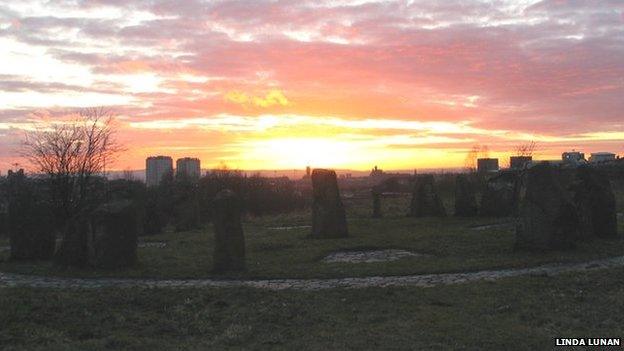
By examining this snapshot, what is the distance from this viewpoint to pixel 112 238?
16.3 meters

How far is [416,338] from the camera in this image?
28.8ft

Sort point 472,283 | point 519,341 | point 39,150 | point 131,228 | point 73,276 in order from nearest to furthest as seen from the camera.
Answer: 1. point 519,341
2. point 472,283
3. point 73,276
4. point 131,228
5. point 39,150

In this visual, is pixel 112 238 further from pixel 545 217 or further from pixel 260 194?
pixel 260 194

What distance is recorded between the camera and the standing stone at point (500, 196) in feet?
90.1

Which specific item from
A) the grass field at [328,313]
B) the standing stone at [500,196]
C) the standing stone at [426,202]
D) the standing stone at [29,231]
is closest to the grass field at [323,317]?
the grass field at [328,313]

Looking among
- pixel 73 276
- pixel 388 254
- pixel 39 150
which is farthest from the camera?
pixel 39 150

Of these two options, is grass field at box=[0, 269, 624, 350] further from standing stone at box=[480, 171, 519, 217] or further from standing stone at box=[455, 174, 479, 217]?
standing stone at box=[455, 174, 479, 217]

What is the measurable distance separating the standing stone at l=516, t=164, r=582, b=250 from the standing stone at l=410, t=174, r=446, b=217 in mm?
11829

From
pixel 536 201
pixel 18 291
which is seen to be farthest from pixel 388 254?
pixel 18 291

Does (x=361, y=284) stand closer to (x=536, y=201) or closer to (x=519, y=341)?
(x=519, y=341)

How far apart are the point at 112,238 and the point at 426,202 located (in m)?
17.0

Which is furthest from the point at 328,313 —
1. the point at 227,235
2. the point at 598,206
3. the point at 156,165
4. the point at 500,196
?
the point at 156,165

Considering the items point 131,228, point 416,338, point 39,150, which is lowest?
point 416,338

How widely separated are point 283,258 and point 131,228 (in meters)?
4.30
